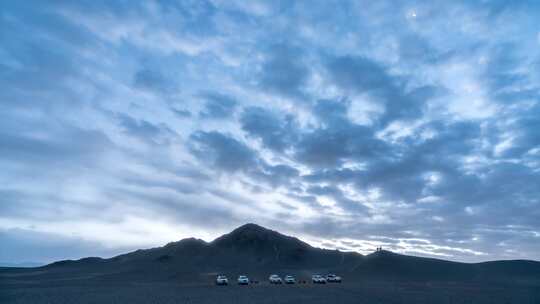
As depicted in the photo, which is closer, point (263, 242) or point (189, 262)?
point (189, 262)

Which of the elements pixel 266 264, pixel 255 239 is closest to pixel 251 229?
pixel 255 239

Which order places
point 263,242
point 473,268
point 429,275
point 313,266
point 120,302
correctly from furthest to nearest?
point 263,242
point 313,266
point 473,268
point 429,275
point 120,302

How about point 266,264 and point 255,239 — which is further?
point 255,239

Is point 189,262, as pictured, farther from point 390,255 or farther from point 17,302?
point 17,302

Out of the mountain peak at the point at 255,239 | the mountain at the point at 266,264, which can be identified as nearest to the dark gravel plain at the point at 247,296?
the mountain at the point at 266,264

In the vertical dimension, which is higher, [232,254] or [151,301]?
[232,254]

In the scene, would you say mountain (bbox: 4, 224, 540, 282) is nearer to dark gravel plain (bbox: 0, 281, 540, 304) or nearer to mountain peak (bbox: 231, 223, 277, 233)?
mountain peak (bbox: 231, 223, 277, 233)

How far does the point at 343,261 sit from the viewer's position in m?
161

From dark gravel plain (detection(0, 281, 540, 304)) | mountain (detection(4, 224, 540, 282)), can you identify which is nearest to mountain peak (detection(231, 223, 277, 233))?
mountain (detection(4, 224, 540, 282))

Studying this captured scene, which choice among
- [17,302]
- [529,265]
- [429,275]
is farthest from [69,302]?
[529,265]

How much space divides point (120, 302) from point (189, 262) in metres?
108

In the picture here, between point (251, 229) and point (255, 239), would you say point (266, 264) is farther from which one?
point (251, 229)

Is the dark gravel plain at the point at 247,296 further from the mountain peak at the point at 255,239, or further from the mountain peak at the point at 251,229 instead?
the mountain peak at the point at 251,229

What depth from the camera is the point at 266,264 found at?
6102 inches
